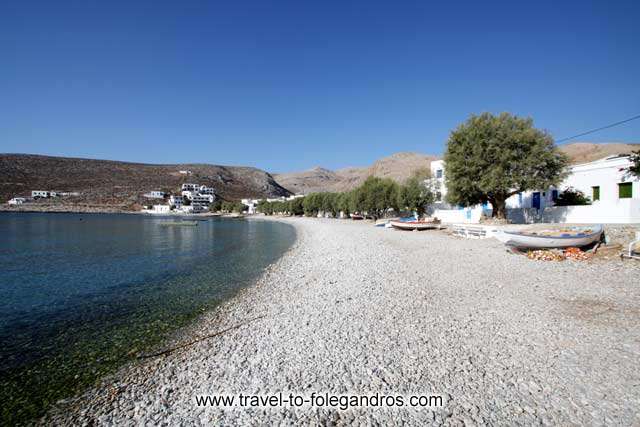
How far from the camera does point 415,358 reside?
6.09 metres

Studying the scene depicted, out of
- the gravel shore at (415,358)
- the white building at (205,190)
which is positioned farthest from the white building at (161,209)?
the gravel shore at (415,358)

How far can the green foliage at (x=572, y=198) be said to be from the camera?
1129 inches

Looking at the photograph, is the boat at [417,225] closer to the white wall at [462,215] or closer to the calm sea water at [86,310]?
the white wall at [462,215]

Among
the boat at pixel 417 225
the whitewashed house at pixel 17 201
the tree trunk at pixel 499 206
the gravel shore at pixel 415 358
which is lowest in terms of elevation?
the gravel shore at pixel 415 358

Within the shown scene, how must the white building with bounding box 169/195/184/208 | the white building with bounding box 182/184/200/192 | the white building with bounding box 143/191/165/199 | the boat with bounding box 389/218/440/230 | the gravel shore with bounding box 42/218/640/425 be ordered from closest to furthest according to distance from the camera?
1. the gravel shore with bounding box 42/218/640/425
2. the boat with bounding box 389/218/440/230
3. the white building with bounding box 143/191/165/199
4. the white building with bounding box 169/195/184/208
5. the white building with bounding box 182/184/200/192

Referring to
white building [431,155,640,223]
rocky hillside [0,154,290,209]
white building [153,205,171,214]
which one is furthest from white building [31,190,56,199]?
white building [431,155,640,223]

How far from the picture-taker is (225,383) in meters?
5.57

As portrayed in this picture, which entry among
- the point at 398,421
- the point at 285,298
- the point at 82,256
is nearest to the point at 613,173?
the point at 285,298

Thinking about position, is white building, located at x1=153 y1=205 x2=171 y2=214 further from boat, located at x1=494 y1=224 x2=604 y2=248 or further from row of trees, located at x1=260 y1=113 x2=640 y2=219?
boat, located at x1=494 y1=224 x2=604 y2=248

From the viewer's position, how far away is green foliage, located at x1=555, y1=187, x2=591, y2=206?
28.7 metres

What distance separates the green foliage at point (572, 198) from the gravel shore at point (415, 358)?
21.4m

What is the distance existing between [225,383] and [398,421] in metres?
3.05

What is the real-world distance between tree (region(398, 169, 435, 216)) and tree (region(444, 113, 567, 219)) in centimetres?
1878

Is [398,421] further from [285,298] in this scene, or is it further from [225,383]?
[285,298]
